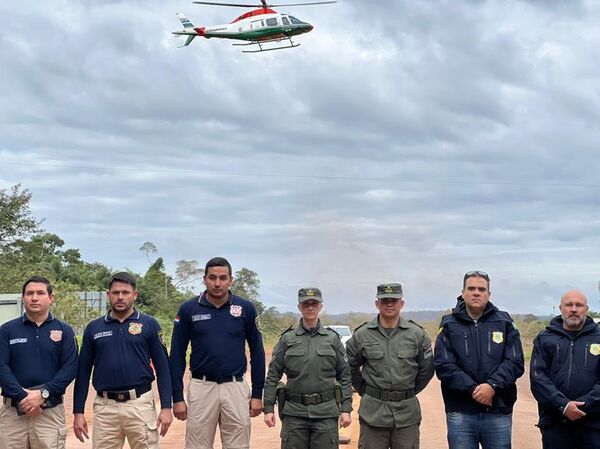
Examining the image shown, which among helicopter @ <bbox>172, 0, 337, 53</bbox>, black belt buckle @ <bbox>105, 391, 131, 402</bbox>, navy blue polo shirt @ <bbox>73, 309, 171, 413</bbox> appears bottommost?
black belt buckle @ <bbox>105, 391, 131, 402</bbox>

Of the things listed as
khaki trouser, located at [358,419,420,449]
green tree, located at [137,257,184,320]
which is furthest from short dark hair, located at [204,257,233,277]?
green tree, located at [137,257,184,320]

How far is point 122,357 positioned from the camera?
7469mm

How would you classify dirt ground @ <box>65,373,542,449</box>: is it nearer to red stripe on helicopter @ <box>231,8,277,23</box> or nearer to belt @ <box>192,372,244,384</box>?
belt @ <box>192,372,244,384</box>

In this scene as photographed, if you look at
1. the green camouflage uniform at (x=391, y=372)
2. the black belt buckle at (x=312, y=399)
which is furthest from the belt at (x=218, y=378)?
the green camouflage uniform at (x=391, y=372)

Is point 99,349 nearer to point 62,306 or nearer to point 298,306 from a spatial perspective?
point 298,306

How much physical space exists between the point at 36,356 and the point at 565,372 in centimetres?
452

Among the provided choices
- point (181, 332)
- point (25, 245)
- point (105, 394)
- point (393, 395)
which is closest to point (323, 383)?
point (393, 395)

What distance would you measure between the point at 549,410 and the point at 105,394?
3.79 m

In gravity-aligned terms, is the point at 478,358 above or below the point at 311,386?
above

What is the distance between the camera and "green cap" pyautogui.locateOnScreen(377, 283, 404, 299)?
780 centimetres

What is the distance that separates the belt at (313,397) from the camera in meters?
7.78

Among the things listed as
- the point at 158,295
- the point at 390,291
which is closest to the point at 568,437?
the point at 390,291

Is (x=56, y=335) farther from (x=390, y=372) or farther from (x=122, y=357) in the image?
(x=390, y=372)

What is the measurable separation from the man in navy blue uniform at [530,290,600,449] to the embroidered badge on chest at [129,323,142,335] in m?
3.40
